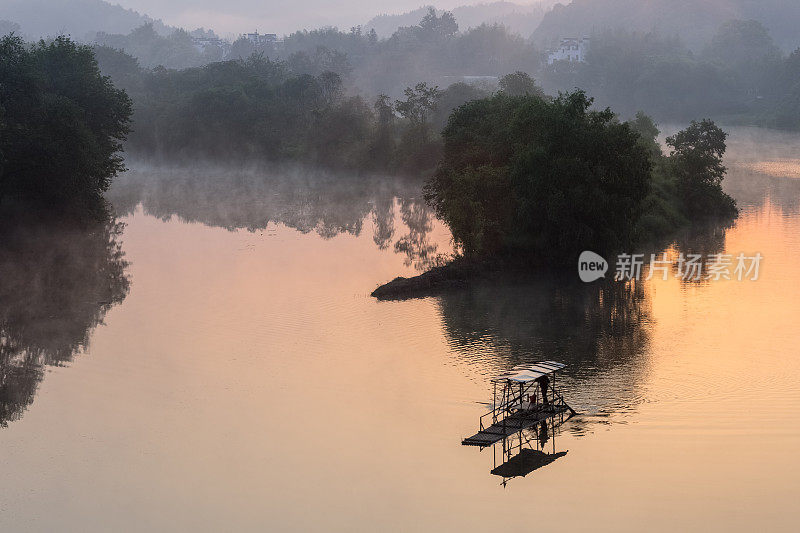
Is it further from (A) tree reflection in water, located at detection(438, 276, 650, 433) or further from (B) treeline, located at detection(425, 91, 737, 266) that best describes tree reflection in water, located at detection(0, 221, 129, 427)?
(B) treeline, located at detection(425, 91, 737, 266)

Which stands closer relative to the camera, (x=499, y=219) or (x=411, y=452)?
(x=411, y=452)

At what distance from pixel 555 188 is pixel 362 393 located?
28764mm

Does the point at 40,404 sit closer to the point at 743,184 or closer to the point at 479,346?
the point at 479,346

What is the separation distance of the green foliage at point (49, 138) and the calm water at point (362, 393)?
7.44 metres

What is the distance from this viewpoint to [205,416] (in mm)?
41344

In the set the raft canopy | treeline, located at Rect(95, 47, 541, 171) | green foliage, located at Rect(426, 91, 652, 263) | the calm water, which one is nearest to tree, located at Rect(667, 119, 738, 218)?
the calm water

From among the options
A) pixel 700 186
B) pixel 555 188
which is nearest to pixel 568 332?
pixel 555 188

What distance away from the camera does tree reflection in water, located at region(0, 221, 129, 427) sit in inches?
1908

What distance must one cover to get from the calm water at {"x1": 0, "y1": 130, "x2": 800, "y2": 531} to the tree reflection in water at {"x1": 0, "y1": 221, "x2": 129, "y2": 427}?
0.84 ft

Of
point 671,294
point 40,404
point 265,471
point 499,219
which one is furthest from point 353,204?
point 265,471

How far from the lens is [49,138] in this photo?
84.5 metres

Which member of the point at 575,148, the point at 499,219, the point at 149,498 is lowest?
the point at 149,498

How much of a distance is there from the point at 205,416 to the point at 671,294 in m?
34.1

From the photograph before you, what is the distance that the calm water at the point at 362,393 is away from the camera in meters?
32.6
